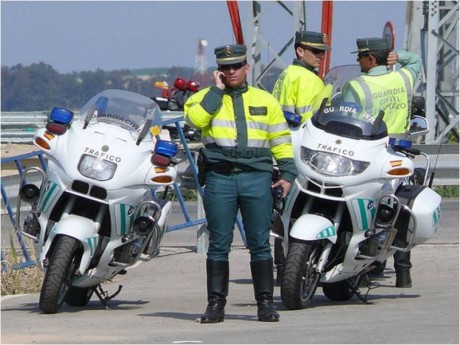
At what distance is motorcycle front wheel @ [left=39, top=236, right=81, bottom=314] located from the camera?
33.3 ft

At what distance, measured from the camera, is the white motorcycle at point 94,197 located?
406 inches

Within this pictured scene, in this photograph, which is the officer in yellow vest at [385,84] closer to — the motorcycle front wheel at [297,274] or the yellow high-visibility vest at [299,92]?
the yellow high-visibility vest at [299,92]

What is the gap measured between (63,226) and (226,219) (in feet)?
3.95

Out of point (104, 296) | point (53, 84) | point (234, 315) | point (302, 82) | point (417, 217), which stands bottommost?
point (53, 84)

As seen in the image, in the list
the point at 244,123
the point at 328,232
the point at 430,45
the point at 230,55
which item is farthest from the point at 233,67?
the point at 430,45

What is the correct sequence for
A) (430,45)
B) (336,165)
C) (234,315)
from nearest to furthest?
1. (234,315)
2. (336,165)
3. (430,45)

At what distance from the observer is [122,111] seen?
1082 cm

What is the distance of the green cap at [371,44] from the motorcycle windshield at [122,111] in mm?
1724

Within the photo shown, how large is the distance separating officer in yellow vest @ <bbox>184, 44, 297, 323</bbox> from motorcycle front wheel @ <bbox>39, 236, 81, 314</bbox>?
39.0 inches

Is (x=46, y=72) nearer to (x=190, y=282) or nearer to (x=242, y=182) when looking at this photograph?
(x=190, y=282)

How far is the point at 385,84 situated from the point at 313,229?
5.42ft

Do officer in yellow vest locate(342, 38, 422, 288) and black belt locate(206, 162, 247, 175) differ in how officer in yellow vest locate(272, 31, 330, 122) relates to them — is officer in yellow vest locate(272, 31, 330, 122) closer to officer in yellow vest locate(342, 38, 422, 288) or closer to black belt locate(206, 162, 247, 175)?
officer in yellow vest locate(342, 38, 422, 288)

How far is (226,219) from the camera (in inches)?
385

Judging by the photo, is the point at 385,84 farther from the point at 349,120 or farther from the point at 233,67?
the point at 233,67
